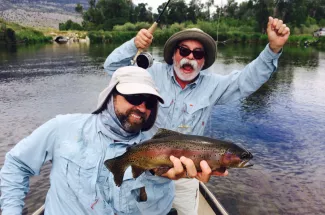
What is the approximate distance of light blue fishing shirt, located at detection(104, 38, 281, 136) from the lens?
4.05m

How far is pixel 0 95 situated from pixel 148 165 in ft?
60.8

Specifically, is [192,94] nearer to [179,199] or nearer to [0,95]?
[179,199]

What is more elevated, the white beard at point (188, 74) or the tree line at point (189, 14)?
the tree line at point (189, 14)

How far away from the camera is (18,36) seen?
200 feet

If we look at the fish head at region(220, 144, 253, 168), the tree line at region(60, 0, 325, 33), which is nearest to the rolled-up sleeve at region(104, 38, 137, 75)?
the fish head at region(220, 144, 253, 168)

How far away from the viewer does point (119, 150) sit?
2.74 m

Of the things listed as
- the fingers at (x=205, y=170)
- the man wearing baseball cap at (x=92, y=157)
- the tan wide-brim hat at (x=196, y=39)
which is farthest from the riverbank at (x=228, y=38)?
the man wearing baseball cap at (x=92, y=157)

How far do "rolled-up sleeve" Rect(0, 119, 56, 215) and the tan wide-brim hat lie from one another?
2288mm

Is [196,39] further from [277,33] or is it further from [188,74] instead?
[277,33]

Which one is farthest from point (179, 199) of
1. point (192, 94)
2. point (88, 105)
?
point (88, 105)

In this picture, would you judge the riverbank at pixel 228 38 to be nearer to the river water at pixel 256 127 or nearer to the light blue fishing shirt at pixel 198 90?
the river water at pixel 256 127

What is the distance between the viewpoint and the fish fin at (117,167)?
2.59m

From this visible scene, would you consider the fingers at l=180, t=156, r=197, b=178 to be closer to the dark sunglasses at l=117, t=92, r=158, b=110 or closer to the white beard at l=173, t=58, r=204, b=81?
the dark sunglasses at l=117, t=92, r=158, b=110

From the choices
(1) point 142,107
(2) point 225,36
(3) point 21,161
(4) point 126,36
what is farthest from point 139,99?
(4) point 126,36
